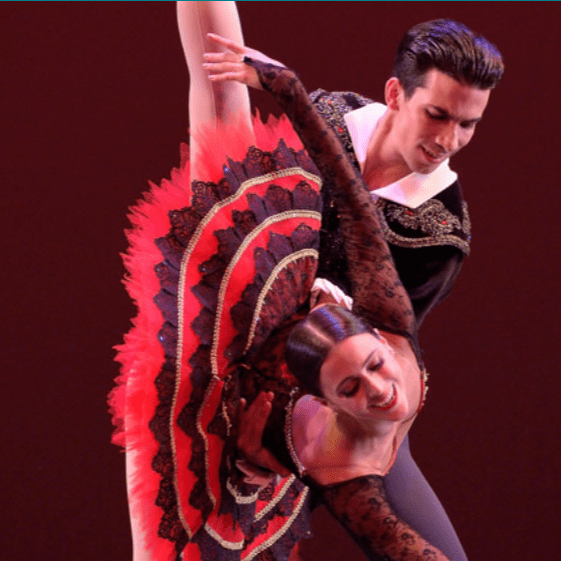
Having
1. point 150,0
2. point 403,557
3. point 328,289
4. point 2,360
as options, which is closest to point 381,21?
point 150,0

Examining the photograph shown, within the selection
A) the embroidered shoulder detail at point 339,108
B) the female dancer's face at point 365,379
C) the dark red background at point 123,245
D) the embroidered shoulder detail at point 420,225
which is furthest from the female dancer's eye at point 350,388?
the dark red background at point 123,245

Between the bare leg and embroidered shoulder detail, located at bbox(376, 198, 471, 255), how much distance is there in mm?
319

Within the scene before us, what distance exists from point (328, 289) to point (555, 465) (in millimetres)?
1458

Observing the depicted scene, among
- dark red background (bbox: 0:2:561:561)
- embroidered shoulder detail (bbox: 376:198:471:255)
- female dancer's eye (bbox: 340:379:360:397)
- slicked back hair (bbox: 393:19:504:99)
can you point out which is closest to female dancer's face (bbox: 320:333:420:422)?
female dancer's eye (bbox: 340:379:360:397)

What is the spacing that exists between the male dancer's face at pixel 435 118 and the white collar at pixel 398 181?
4 centimetres

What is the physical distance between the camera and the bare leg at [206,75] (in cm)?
172

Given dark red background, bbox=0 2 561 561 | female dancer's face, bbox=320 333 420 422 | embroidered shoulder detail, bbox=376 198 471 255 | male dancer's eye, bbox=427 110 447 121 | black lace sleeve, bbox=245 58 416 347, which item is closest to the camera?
female dancer's face, bbox=320 333 420 422

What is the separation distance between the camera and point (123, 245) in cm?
244

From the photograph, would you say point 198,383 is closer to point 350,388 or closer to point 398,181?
point 350,388

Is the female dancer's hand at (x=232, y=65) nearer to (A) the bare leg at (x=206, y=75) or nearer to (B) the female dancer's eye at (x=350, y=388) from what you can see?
(A) the bare leg at (x=206, y=75)

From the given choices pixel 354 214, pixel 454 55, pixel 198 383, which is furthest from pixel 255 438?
pixel 454 55

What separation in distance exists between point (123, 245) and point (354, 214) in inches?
38.0

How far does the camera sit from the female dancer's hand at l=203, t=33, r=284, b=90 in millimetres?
1600

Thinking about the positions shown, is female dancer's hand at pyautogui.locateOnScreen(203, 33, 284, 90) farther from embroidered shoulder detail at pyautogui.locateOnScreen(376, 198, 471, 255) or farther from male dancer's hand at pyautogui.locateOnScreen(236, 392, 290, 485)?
male dancer's hand at pyautogui.locateOnScreen(236, 392, 290, 485)
